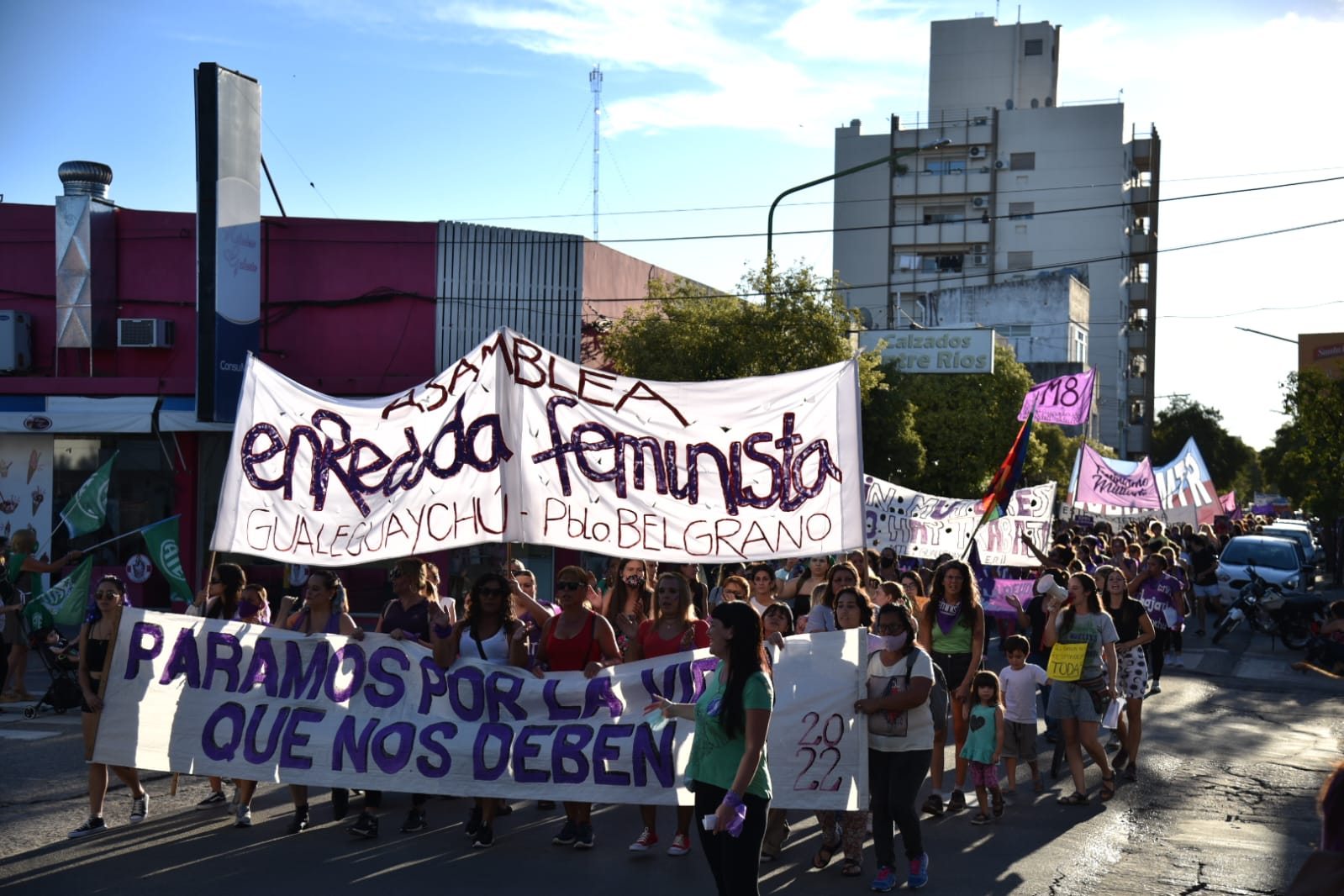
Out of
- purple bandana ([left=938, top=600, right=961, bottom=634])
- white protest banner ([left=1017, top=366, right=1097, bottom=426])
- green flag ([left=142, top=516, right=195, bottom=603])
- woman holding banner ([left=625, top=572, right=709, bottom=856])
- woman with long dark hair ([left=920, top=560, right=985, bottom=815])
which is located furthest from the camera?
white protest banner ([left=1017, top=366, right=1097, bottom=426])

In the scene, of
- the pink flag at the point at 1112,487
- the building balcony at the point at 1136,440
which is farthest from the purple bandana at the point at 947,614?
the building balcony at the point at 1136,440

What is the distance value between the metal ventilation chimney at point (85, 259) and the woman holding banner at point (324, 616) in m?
14.2

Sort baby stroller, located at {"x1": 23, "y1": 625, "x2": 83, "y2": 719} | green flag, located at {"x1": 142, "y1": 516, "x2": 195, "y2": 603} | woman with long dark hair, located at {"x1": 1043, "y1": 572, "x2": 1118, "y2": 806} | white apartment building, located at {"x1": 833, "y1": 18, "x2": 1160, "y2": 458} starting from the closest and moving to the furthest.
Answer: woman with long dark hair, located at {"x1": 1043, "y1": 572, "x2": 1118, "y2": 806} < baby stroller, located at {"x1": 23, "y1": 625, "x2": 83, "y2": 719} < green flag, located at {"x1": 142, "y1": 516, "x2": 195, "y2": 603} < white apartment building, located at {"x1": 833, "y1": 18, "x2": 1160, "y2": 458}

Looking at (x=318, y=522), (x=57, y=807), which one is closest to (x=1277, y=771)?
(x=318, y=522)

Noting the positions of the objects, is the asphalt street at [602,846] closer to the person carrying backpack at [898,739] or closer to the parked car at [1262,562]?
the person carrying backpack at [898,739]

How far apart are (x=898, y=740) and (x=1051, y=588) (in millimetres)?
5302

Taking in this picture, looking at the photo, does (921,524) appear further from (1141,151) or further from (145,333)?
(1141,151)

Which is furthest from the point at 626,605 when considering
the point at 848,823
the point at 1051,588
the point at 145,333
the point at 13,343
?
the point at 13,343

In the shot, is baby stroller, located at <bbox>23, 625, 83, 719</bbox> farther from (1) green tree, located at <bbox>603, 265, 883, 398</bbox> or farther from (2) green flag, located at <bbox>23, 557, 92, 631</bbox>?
(1) green tree, located at <bbox>603, 265, 883, 398</bbox>

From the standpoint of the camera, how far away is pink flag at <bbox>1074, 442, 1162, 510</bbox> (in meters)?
25.6

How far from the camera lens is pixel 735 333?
23203 mm

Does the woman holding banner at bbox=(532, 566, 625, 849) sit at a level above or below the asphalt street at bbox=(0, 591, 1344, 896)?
above

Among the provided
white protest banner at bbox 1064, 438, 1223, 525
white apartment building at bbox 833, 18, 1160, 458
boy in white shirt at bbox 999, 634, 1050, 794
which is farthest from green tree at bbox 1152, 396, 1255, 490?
boy in white shirt at bbox 999, 634, 1050, 794

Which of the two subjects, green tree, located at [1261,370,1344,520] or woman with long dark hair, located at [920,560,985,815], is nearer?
woman with long dark hair, located at [920,560,985,815]
